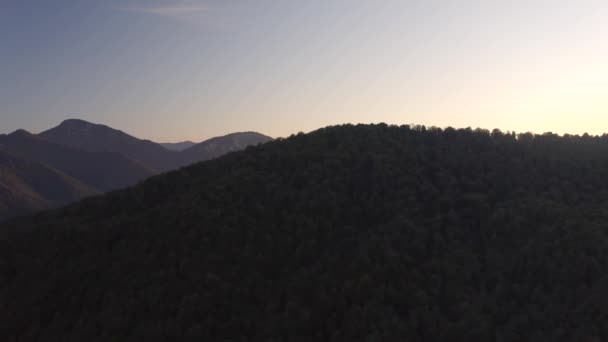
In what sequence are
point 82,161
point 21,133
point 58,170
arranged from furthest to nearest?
point 21,133
point 82,161
point 58,170

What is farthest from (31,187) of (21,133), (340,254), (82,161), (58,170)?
(340,254)

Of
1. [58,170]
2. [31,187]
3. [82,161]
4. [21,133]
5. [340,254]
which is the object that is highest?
[21,133]

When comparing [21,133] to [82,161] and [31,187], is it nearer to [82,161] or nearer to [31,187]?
[82,161]

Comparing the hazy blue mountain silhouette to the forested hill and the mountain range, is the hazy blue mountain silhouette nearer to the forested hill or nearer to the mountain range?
→ the mountain range

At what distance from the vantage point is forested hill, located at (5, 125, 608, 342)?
53.4 feet

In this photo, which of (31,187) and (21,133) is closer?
(31,187)

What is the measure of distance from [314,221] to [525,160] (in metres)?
13.0

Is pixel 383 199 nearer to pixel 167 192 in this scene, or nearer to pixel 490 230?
pixel 490 230

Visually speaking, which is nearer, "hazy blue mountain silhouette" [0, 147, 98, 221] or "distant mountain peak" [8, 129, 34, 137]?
"hazy blue mountain silhouette" [0, 147, 98, 221]

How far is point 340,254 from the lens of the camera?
20.0 metres

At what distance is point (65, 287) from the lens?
19750 mm

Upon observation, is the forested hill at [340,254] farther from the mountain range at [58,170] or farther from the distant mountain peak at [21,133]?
the distant mountain peak at [21,133]

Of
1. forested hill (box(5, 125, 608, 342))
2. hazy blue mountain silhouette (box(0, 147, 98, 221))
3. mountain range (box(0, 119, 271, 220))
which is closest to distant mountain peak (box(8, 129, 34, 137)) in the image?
mountain range (box(0, 119, 271, 220))

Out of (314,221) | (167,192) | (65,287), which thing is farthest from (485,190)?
(65,287)
